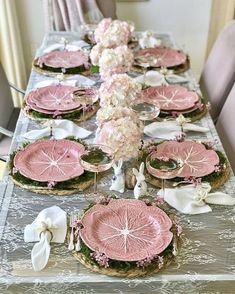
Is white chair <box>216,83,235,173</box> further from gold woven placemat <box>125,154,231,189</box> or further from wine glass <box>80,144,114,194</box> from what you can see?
wine glass <box>80,144,114,194</box>

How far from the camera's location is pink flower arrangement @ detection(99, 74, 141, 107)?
149cm

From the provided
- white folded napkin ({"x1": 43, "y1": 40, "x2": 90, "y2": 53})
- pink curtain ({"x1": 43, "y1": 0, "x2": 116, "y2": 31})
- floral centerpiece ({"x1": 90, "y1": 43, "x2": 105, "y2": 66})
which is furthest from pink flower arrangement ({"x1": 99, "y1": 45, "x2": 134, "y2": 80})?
pink curtain ({"x1": 43, "y1": 0, "x2": 116, "y2": 31})

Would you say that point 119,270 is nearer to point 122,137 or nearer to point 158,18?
point 122,137

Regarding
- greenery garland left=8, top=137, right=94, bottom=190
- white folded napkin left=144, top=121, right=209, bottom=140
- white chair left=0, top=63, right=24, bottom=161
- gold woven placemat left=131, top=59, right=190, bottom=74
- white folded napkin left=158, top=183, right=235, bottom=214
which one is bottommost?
white chair left=0, top=63, right=24, bottom=161

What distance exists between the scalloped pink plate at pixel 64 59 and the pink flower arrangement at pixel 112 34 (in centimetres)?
12

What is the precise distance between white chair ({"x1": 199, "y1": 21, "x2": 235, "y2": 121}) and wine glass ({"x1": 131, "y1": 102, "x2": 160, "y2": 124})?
55cm

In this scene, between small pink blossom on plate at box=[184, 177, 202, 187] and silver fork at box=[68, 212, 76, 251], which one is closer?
silver fork at box=[68, 212, 76, 251]

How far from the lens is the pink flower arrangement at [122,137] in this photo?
127cm

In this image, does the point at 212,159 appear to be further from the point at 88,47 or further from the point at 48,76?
the point at 88,47

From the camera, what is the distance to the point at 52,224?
1.13 metres

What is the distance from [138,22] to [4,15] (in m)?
0.90

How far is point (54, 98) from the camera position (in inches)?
72.0

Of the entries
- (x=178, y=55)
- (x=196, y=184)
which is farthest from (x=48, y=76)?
(x=196, y=184)

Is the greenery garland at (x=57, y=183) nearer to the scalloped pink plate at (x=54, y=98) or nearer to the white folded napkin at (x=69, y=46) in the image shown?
the scalloped pink plate at (x=54, y=98)
